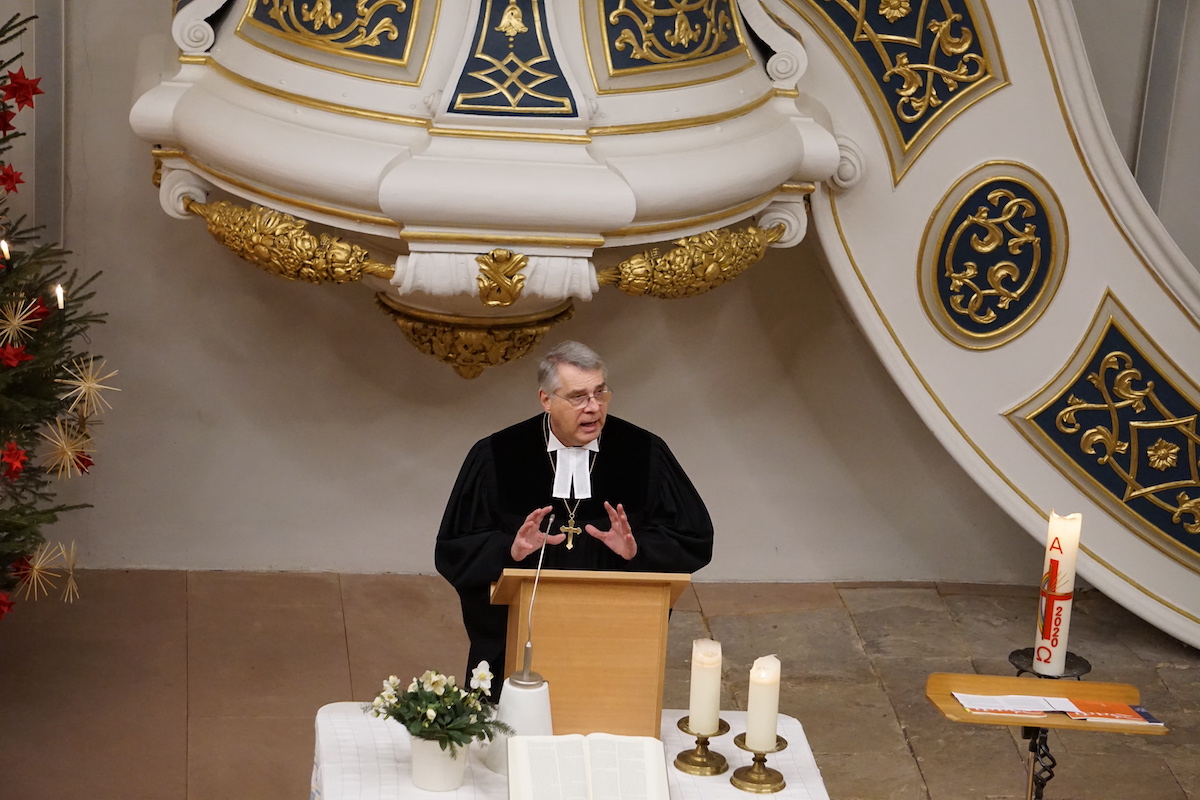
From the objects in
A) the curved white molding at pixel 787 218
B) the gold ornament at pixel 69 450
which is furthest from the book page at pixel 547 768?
the curved white molding at pixel 787 218

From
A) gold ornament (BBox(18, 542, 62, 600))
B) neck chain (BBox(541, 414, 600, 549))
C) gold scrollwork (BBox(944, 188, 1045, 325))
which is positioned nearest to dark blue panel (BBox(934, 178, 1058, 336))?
gold scrollwork (BBox(944, 188, 1045, 325))

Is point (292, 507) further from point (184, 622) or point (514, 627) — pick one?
point (514, 627)

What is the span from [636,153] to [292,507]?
89.3 inches

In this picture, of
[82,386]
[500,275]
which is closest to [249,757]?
[82,386]

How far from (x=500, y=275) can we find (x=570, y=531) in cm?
84

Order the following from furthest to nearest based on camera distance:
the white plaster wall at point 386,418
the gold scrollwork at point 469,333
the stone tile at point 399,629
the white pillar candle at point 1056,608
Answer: the white plaster wall at point 386,418, the stone tile at point 399,629, the gold scrollwork at point 469,333, the white pillar candle at point 1056,608

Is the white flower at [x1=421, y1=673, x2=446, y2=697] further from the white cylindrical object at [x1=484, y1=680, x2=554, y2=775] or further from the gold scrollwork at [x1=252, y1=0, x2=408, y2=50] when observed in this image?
the gold scrollwork at [x1=252, y1=0, x2=408, y2=50]

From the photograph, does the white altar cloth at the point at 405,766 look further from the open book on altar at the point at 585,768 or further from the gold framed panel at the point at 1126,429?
the gold framed panel at the point at 1126,429

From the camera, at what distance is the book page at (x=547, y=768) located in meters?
2.95

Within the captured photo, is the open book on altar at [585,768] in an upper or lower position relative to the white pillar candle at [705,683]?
lower

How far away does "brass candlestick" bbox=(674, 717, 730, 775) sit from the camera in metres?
3.23

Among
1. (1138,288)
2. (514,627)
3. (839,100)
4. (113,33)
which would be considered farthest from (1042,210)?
Answer: (113,33)

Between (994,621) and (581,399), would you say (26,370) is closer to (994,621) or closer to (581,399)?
(581,399)

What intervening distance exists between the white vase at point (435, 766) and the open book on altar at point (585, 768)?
0.16 m
